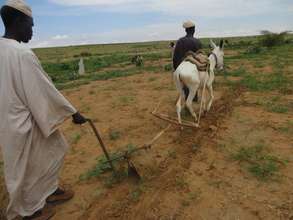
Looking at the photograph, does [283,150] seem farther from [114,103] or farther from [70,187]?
[114,103]

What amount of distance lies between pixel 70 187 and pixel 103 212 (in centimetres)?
93

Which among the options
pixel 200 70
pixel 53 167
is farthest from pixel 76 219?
pixel 200 70

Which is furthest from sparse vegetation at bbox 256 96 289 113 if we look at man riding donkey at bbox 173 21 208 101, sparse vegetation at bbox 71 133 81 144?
sparse vegetation at bbox 71 133 81 144

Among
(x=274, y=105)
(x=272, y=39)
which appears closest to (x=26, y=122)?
(x=274, y=105)

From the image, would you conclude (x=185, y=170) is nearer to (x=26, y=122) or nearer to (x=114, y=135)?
(x=114, y=135)

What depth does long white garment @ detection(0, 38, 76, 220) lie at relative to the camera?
3.29 metres

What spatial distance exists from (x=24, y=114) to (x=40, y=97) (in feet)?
0.81

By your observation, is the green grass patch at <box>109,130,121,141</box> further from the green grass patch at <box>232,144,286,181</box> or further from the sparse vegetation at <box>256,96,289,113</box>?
the sparse vegetation at <box>256,96,289,113</box>

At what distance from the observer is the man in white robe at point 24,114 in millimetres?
3293

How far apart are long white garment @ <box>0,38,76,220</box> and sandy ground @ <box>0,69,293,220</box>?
62 centimetres

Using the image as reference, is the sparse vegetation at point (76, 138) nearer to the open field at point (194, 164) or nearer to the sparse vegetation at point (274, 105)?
the open field at point (194, 164)

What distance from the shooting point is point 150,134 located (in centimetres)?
648

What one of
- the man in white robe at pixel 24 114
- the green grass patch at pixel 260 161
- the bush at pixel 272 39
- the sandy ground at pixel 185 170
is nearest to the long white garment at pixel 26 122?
the man in white robe at pixel 24 114

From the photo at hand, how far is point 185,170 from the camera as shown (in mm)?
4754
